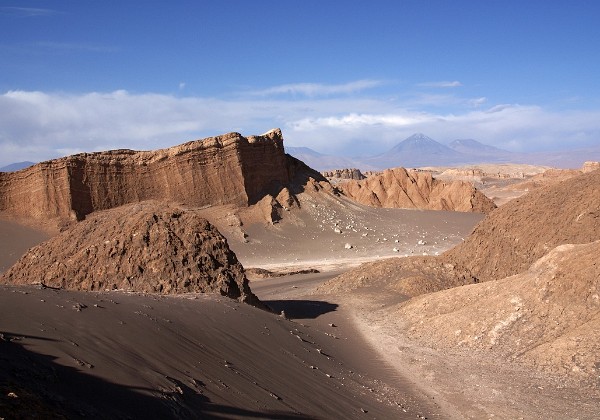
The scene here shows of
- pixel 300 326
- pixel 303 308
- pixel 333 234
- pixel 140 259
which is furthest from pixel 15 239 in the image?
pixel 300 326

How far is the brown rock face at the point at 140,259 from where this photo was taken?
13.7m

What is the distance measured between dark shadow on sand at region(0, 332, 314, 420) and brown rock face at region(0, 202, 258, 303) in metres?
7.96

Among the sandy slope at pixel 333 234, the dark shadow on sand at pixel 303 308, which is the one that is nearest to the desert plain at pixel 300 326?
the dark shadow on sand at pixel 303 308

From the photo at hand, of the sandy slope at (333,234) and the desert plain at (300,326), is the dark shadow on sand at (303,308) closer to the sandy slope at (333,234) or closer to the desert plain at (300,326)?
the desert plain at (300,326)

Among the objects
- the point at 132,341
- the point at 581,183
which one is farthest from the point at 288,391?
the point at 581,183

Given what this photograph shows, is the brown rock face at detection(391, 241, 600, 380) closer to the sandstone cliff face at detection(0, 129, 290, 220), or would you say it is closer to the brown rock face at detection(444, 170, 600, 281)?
the brown rock face at detection(444, 170, 600, 281)

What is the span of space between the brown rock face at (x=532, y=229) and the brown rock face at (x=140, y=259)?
30.6 ft

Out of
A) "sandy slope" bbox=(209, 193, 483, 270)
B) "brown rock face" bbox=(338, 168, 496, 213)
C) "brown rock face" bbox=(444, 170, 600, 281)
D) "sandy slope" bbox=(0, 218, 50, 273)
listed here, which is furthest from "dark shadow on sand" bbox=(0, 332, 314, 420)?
"brown rock face" bbox=(338, 168, 496, 213)

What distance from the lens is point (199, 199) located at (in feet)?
139

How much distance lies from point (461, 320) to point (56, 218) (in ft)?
99.4

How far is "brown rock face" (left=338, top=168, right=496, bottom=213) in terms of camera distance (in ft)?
186

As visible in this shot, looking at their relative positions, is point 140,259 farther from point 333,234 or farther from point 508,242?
point 333,234

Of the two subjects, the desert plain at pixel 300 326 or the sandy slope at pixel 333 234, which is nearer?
the desert plain at pixel 300 326

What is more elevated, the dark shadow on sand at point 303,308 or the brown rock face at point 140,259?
the brown rock face at point 140,259
